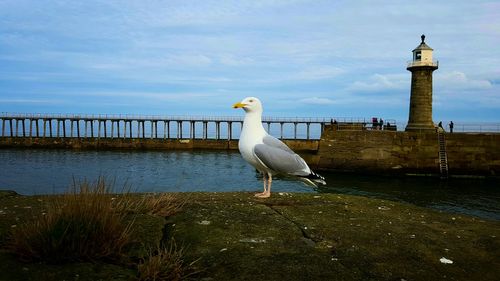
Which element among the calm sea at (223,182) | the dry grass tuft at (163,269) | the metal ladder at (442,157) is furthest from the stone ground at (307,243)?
the metal ladder at (442,157)

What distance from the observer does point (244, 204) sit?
5258 millimetres

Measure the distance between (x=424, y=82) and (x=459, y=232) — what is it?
33.7 meters

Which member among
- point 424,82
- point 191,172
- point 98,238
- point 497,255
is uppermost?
point 424,82

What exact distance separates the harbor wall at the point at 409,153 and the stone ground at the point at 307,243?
2645 centimetres

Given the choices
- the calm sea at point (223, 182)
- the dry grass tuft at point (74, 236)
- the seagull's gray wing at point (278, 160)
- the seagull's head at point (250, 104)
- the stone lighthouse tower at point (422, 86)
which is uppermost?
the stone lighthouse tower at point (422, 86)

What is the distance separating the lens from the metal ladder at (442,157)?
97.3ft

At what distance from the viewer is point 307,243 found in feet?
12.0

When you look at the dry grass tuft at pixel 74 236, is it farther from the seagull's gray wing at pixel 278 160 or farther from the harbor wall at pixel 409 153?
the harbor wall at pixel 409 153

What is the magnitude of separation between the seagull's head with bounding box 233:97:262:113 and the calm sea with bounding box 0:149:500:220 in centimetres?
1177

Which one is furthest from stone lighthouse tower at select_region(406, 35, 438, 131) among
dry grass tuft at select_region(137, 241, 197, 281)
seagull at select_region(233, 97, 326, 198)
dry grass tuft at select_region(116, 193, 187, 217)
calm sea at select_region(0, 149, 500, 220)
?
dry grass tuft at select_region(137, 241, 197, 281)

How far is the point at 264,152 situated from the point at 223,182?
20.7 m

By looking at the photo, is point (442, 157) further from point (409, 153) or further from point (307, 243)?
point (307, 243)

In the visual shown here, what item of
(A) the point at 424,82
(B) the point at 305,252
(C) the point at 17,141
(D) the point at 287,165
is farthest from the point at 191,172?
(C) the point at 17,141

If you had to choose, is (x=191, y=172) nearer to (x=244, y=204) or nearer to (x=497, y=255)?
(x=244, y=204)
